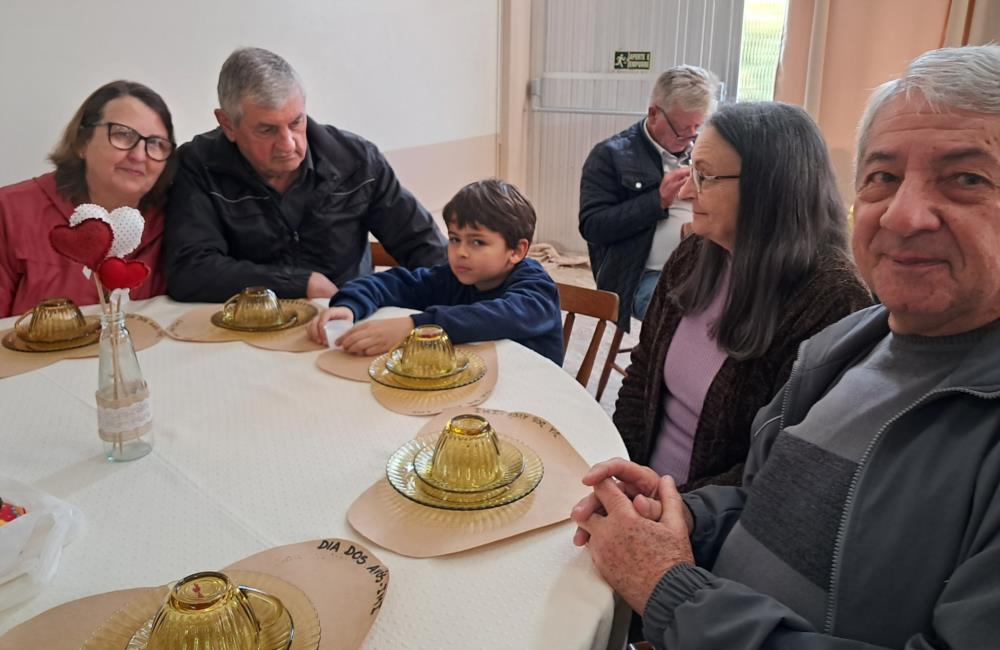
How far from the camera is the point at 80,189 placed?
6.53ft

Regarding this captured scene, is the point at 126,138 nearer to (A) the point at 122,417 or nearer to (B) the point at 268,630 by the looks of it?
(A) the point at 122,417

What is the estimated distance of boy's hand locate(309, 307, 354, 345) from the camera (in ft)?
5.22

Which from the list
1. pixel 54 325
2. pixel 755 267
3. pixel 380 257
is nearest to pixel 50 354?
pixel 54 325

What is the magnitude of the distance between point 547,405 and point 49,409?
34.8 inches

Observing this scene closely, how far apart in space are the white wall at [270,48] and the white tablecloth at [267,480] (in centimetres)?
154

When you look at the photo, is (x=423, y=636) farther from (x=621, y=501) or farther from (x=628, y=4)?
(x=628, y=4)

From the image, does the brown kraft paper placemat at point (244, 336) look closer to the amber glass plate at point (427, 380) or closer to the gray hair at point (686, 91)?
the amber glass plate at point (427, 380)

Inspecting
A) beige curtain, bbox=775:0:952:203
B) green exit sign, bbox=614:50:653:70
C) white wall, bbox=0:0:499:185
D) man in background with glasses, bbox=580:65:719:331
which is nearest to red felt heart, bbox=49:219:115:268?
white wall, bbox=0:0:499:185

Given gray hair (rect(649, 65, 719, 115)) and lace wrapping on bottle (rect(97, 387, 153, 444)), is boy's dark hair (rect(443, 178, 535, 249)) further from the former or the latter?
gray hair (rect(649, 65, 719, 115))

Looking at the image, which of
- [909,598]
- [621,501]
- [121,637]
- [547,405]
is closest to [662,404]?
[547,405]

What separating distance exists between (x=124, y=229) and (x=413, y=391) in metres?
0.57

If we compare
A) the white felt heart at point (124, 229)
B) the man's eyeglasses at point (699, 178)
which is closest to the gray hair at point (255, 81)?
the white felt heart at point (124, 229)

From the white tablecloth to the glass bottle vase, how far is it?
0.04 metres

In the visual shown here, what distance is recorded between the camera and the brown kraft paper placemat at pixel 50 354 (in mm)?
1422
